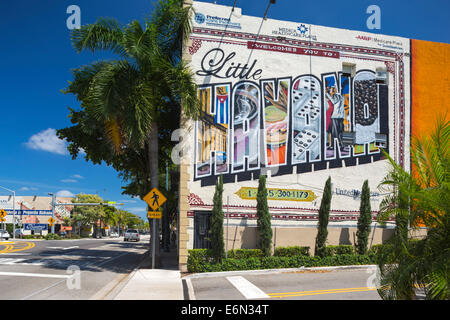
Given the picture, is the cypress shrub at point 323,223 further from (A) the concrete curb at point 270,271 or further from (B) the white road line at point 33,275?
(B) the white road line at point 33,275

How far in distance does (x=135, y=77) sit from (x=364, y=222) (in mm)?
12907

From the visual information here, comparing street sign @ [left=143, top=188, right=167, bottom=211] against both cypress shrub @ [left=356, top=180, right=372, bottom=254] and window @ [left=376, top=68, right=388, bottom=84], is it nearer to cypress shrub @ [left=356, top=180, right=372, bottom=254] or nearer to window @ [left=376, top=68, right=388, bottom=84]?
cypress shrub @ [left=356, top=180, right=372, bottom=254]

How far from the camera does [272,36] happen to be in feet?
59.8

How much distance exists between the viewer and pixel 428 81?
20.4 metres

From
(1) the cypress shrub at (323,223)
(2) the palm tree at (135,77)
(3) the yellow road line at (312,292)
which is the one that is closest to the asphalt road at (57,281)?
(2) the palm tree at (135,77)

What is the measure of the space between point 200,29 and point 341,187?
10.6 m

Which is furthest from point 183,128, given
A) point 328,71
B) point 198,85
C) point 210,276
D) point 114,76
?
point 328,71

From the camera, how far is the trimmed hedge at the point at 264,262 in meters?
15.1

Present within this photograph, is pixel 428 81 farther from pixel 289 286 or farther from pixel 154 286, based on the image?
pixel 154 286

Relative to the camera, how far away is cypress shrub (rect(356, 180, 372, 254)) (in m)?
17.8

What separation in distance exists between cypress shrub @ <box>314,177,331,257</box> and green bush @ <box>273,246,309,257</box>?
55cm

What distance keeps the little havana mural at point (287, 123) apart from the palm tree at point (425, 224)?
38.3 ft

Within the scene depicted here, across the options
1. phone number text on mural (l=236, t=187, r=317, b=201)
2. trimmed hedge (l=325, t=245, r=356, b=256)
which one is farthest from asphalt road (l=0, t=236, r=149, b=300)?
trimmed hedge (l=325, t=245, r=356, b=256)
